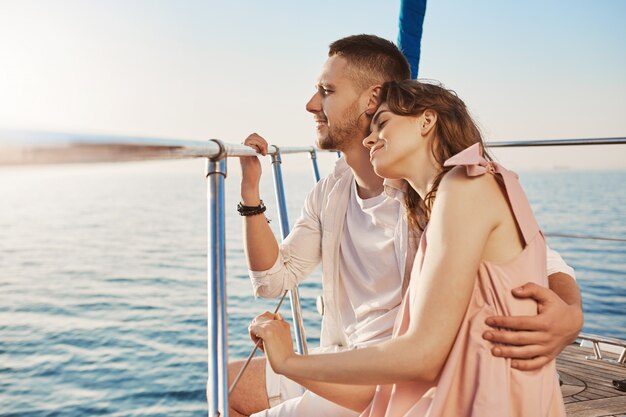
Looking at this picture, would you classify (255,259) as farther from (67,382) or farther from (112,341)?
(112,341)

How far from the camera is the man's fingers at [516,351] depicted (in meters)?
0.99

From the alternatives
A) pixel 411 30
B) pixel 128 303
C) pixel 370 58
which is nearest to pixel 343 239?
pixel 370 58

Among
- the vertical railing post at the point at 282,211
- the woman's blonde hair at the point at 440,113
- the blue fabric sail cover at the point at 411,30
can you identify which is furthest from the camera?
the blue fabric sail cover at the point at 411,30

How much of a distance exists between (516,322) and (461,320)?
92 mm

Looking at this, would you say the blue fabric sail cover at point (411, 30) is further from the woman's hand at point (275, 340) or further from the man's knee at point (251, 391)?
the woman's hand at point (275, 340)

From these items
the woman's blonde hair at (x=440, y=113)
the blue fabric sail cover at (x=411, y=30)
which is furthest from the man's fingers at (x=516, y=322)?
the blue fabric sail cover at (x=411, y=30)

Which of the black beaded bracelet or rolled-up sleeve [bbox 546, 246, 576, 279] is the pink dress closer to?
rolled-up sleeve [bbox 546, 246, 576, 279]

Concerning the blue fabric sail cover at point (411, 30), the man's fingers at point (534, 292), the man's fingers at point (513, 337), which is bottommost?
the man's fingers at point (513, 337)

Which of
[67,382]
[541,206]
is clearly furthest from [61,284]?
[541,206]

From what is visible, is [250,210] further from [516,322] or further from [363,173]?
[516,322]

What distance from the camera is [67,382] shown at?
7.82 meters

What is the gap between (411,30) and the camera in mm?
2656

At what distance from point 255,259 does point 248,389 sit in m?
0.36

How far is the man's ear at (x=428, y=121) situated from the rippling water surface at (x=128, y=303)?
42 centimetres
